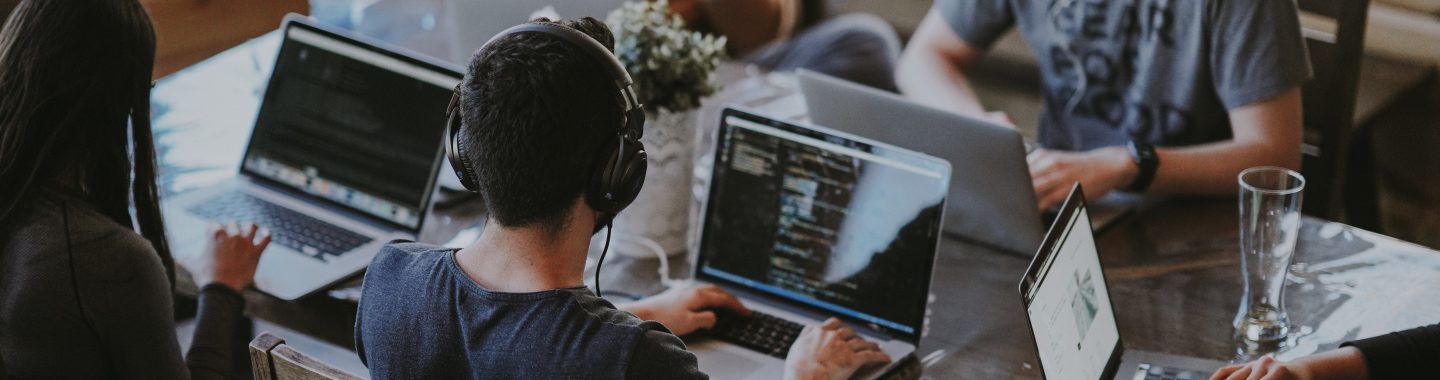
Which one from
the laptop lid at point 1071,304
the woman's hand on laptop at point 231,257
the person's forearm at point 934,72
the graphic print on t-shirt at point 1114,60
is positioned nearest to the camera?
the laptop lid at point 1071,304

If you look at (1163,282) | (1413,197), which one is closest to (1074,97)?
(1163,282)

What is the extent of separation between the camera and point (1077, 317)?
1411 millimetres

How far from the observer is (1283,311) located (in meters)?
1.60

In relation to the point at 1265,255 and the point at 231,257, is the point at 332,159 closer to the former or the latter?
the point at 231,257

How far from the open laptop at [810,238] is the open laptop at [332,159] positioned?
43 centimetres

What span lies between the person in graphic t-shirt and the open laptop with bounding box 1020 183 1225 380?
0.36 m

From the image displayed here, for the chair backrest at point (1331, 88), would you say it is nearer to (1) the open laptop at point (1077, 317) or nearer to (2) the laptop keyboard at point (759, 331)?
(1) the open laptop at point (1077, 317)

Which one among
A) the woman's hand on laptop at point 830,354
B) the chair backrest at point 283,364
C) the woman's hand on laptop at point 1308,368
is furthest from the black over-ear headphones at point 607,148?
the woman's hand on laptop at point 1308,368

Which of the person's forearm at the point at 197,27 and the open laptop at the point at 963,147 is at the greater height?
the person's forearm at the point at 197,27

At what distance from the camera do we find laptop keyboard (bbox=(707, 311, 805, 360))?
1576mm

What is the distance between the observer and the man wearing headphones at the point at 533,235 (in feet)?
3.53

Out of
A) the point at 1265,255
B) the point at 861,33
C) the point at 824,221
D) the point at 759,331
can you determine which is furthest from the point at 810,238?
the point at 861,33

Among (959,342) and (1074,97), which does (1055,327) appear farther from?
(1074,97)

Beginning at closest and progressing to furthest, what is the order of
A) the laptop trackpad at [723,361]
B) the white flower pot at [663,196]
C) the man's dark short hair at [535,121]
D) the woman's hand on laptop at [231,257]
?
the man's dark short hair at [535,121] → the laptop trackpad at [723,361] → the woman's hand on laptop at [231,257] → the white flower pot at [663,196]
